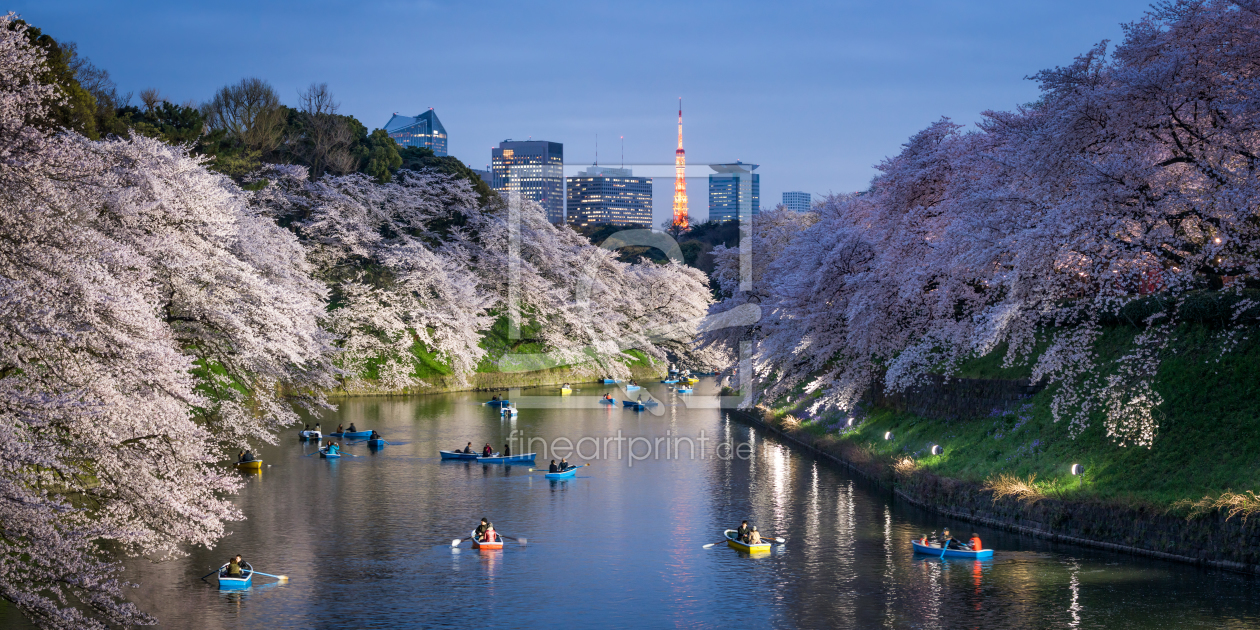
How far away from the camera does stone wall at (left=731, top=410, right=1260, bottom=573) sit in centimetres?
2353

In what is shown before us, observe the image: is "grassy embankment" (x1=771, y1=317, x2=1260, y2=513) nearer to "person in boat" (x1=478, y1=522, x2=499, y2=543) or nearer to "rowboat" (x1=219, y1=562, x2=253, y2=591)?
"person in boat" (x1=478, y1=522, x2=499, y2=543)

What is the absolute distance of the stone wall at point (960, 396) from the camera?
34.5 m

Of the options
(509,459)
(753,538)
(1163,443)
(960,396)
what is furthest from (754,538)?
(509,459)

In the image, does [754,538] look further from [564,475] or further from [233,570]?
Answer: [233,570]

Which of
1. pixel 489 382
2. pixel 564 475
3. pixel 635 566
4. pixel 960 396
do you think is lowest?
pixel 635 566

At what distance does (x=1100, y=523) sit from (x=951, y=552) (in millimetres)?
4058

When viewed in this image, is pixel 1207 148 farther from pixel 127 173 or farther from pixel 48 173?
pixel 127 173

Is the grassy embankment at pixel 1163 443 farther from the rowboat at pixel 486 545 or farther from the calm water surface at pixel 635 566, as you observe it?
the rowboat at pixel 486 545

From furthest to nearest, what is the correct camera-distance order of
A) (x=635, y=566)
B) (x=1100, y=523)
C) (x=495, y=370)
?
1. (x=495, y=370)
2. (x=635, y=566)
3. (x=1100, y=523)

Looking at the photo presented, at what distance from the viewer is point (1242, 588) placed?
22422mm

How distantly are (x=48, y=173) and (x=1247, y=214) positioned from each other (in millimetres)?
25013

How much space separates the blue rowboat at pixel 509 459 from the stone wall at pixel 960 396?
16.8m

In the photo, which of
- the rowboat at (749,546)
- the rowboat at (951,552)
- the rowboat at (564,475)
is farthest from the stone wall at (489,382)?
the rowboat at (951,552)

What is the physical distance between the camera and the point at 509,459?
45.7m
